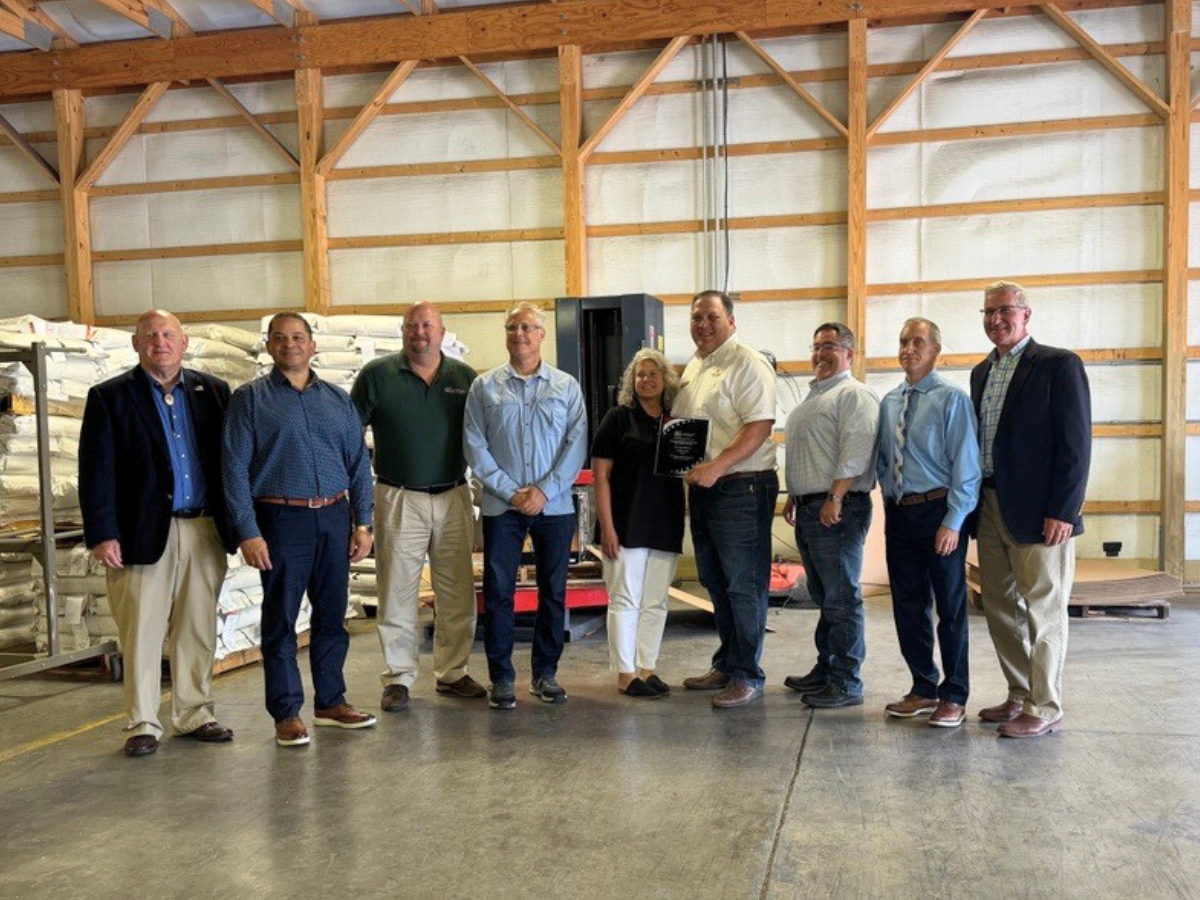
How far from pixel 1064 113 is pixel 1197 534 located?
3334mm

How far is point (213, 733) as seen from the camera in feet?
14.1

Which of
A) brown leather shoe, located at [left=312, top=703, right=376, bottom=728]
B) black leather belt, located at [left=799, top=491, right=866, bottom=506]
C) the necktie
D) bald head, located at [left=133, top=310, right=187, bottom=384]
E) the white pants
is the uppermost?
Answer: bald head, located at [left=133, top=310, right=187, bottom=384]

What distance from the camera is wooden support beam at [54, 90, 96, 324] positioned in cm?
935

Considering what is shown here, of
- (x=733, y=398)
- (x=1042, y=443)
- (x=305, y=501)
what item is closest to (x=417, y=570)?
(x=305, y=501)

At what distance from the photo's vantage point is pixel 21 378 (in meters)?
5.77

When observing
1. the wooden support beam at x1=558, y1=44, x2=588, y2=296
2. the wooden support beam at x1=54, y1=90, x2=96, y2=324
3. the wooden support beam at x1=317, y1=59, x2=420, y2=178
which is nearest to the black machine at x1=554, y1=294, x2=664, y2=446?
the wooden support beam at x1=558, y1=44, x2=588, y2=296

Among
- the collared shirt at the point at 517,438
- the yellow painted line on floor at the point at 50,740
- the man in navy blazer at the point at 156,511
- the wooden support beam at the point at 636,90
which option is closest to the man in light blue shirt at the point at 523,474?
the collared shirt at the point at 517,438

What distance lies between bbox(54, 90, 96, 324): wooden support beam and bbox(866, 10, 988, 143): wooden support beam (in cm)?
675

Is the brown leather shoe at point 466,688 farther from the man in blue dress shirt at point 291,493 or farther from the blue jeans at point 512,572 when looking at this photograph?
the man in blue dress shirt at point 291,493

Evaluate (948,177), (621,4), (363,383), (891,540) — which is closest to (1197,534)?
(948,177)

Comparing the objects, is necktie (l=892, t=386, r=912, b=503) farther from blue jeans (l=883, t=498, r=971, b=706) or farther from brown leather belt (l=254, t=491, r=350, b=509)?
brown leather belt (l=254, t=491, r=350, b=509)

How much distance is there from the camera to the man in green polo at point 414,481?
4.65 meters

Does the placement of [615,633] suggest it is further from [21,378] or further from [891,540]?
[21,378]

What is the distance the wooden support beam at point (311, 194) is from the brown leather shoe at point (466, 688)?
194 inches
